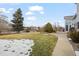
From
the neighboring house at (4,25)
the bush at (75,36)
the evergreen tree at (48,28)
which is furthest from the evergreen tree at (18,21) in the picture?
the bush at (75,36)

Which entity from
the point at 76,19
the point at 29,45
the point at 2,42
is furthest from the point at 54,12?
the point at 2,42

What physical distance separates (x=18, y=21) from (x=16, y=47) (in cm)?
33

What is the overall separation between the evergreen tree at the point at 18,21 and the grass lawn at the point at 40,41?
9 centimetres

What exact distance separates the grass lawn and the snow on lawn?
0.05 m

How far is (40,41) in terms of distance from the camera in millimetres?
3279

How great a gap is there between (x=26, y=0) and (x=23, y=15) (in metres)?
0.19

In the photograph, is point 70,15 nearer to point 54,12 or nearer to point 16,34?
point 54,12

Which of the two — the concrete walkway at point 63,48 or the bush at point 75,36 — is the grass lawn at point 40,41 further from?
the bush at point 75,36

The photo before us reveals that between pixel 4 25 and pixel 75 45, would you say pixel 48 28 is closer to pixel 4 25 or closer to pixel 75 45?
pixel 75 45

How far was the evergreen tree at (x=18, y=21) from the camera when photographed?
3.25 metres

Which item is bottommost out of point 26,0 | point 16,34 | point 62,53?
point 62,53

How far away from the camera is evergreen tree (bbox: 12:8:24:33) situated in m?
3.25

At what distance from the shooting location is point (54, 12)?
129 inches

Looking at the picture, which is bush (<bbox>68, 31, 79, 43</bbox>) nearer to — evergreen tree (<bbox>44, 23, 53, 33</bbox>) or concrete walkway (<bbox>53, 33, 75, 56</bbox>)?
concrete walkway (<bbox>53, 33, 75, 56</bbox>)
